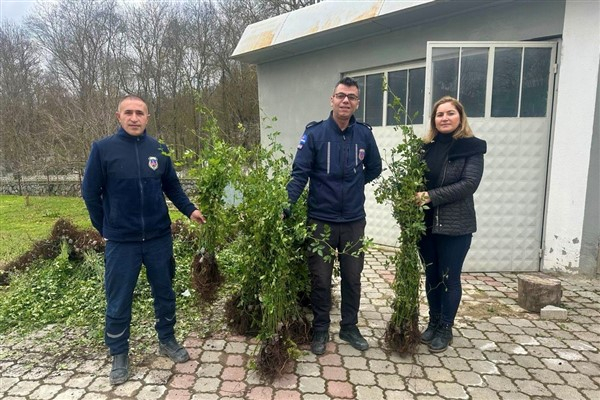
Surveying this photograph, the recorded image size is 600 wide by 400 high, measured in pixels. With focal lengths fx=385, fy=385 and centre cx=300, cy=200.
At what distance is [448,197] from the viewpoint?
112 inches

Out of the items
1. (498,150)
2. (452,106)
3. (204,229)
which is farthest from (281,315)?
Result: (498,150)

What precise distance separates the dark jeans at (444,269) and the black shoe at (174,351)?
2039 millimetres

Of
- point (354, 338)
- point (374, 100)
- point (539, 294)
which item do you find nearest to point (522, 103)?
point (374, 100)

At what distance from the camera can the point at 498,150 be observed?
16.0ft

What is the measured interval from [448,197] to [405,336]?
1127 millimetres

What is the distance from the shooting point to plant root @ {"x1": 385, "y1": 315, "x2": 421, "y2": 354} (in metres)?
3.00

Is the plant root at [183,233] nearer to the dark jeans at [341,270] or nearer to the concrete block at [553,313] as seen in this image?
the dark jeans at [341,270]

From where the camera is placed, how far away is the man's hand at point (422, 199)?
2.84m

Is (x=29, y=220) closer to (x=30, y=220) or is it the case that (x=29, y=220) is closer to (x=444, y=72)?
(x=30, y=220)

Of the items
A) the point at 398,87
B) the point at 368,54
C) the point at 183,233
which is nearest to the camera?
the point at 183,233

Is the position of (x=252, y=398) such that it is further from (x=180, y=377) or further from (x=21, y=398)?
(x=21, y=398)

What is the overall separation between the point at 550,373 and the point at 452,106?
2.11 meters

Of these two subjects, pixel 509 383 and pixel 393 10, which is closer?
pixel 509 383

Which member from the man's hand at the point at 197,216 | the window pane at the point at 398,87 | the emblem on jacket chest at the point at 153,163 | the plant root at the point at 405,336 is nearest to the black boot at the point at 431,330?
the plant root at the point at 405,336
